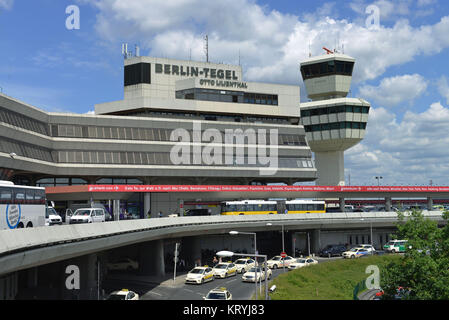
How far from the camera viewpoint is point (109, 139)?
84.8m

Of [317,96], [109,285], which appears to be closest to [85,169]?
[109,285]

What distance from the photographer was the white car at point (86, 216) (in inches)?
1859

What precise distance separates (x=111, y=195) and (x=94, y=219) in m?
26.9

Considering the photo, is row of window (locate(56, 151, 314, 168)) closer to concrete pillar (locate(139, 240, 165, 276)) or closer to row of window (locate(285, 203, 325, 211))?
row of window (locate(285, 203, 325, 211))

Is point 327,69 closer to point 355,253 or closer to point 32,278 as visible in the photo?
point 355,253

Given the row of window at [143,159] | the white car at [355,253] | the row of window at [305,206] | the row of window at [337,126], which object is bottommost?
the white car at [355,253]

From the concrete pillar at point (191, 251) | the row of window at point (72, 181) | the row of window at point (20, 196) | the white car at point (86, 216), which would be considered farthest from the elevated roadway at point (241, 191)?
the row of window at point (20, 196)

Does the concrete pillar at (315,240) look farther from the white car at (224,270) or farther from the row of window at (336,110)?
the row of window at (336,110)

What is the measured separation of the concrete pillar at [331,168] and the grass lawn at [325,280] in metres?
46.4

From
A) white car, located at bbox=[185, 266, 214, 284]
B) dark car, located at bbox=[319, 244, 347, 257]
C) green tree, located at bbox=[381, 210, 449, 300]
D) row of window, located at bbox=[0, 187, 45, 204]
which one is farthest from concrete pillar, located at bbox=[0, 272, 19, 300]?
dark car, located at bbox=[319, 244, 347, 257]

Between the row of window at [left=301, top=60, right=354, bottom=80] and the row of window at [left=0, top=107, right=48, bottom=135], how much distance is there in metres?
65.5

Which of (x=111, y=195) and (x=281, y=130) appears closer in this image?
(x=111, y=195)
